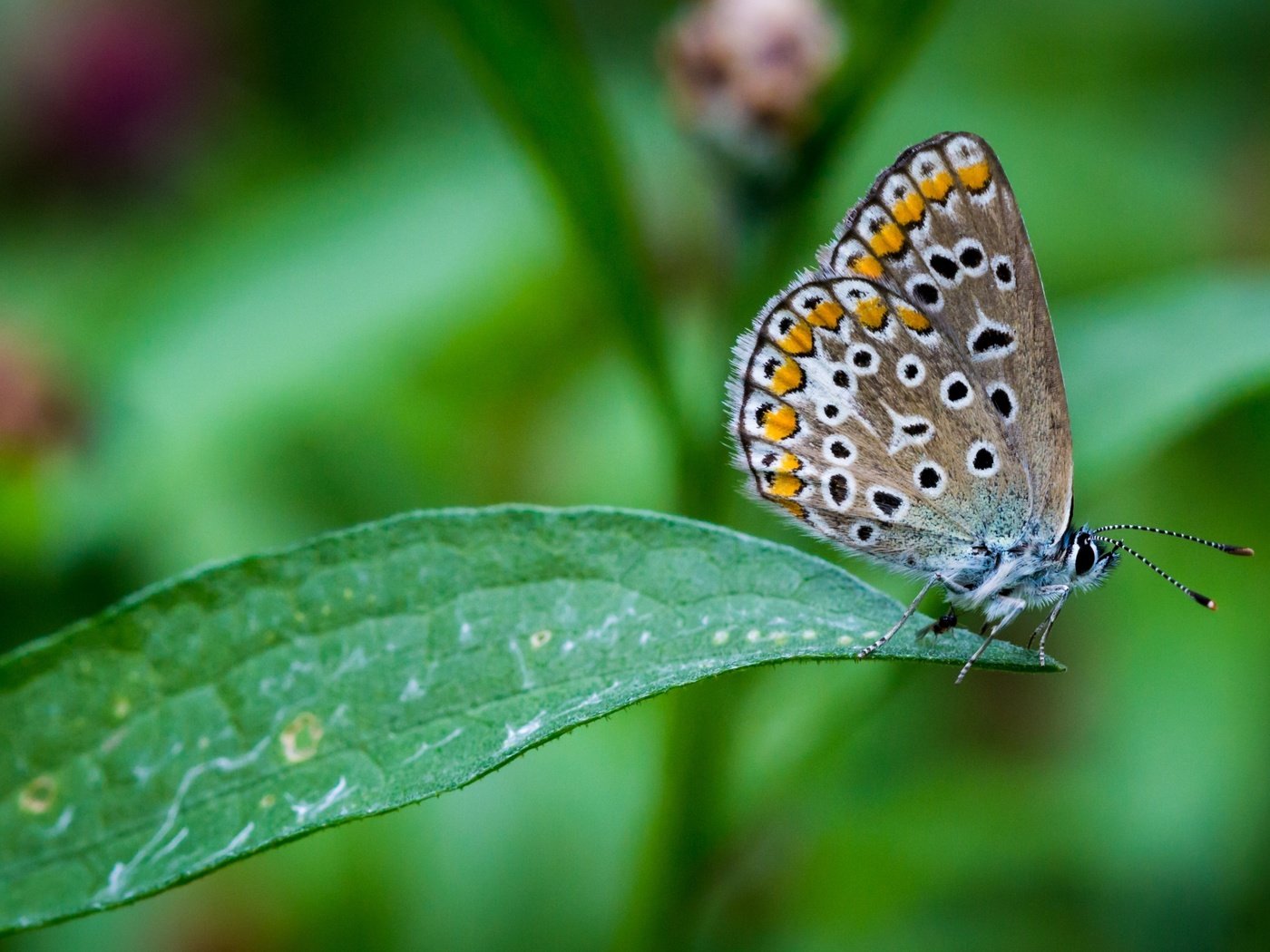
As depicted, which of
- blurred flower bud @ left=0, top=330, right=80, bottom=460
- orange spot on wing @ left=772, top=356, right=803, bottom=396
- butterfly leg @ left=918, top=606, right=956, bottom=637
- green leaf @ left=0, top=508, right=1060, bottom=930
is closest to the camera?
green leaf @ left=0, top=508, right=1060, bottom=930

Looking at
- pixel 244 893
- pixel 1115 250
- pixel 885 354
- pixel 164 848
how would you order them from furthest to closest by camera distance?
1. pixel 1115 250
2. pixel 244 893
3. pixel 885 354
4. pixel 164 848

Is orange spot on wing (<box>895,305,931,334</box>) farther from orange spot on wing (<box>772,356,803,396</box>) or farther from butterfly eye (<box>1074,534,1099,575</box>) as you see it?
butterfly eye (<box>1074,534,1099,575</box>)

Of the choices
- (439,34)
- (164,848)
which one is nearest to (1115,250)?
(439,34)

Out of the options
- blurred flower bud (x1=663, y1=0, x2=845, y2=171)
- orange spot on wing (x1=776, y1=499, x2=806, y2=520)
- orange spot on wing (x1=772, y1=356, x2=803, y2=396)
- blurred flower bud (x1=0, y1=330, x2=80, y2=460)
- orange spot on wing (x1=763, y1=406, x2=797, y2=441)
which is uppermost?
blurred flower bud (x1=0, y1=330, x2=80, y2=460)

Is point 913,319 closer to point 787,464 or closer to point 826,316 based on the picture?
point 826,316

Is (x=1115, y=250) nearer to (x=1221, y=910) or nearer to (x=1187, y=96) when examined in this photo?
(x=1187, y=96)

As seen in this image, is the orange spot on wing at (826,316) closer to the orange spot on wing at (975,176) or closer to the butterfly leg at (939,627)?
the orange spot on wing at (975,176)

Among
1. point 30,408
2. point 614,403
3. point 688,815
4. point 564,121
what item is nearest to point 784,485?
point 688,815

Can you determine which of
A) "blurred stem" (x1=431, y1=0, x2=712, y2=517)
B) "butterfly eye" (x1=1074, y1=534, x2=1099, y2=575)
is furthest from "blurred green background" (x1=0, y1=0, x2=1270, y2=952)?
"butterfly eye" (x1=1074, y1=534, x2=1099, y2=575)
